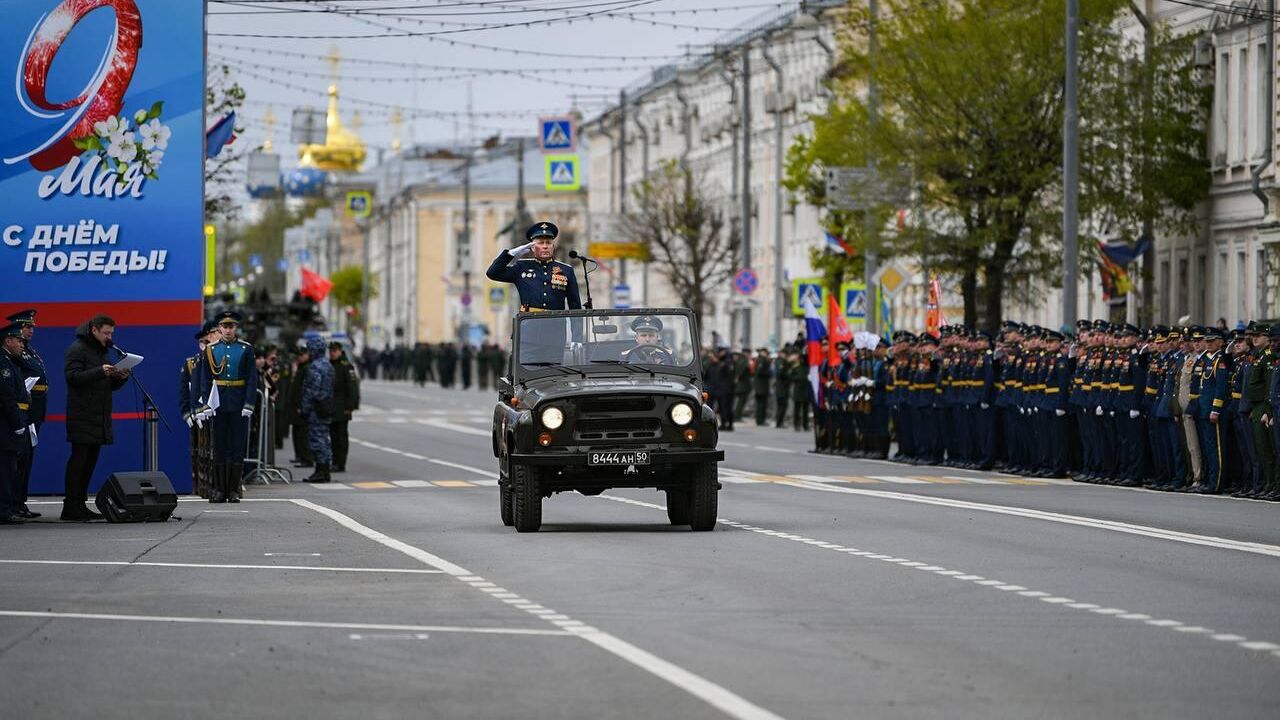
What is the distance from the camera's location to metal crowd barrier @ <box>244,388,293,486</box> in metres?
32.3

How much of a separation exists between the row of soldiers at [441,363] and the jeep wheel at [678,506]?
66.9 m

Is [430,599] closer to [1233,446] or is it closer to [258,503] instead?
[258,503]

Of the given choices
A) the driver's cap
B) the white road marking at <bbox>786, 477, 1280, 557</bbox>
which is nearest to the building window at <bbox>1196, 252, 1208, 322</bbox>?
the white road marking at <bbox>786, 477, 1280, 557</bbox>

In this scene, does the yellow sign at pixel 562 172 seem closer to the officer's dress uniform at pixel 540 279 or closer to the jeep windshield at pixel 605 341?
the officer's dress uniform at pixel 540 279

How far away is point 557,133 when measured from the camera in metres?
74.0

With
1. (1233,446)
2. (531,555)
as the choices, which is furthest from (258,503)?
(1233,446)

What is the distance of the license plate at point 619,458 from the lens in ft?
66.3

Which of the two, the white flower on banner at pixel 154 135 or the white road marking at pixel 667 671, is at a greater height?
the white flower on banner at pixel 154 135

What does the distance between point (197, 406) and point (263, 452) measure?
728 cm

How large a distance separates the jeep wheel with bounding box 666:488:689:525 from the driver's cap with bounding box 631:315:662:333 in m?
1.37

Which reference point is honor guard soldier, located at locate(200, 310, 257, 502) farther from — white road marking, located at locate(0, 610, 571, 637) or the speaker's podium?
white road marking, located at locate(0, 610, 571, 637)

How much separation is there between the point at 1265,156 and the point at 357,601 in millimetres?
33356

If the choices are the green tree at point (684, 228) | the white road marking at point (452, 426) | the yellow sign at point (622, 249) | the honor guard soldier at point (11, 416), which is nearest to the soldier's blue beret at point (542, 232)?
the honor guard soldier at point (11, 416)

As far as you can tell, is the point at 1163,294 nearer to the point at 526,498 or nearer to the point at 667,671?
the point at 526,498
